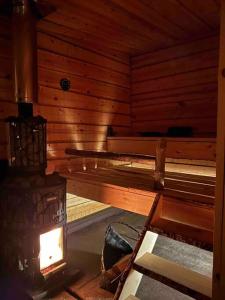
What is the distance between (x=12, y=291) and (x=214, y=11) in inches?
144

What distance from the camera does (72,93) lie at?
3.37 metres

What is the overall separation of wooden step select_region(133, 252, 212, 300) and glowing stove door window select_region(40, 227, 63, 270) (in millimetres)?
1001

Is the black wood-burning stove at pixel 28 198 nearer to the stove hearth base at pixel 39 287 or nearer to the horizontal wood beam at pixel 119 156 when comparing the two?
the stove hearth base at pixel 39 287

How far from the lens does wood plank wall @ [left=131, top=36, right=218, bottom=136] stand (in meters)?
3.50

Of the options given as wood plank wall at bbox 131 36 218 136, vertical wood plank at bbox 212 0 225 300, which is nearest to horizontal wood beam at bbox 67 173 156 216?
vertical wood plank at bbox 212 0 225 300

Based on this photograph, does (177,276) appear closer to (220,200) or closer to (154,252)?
(220,200)

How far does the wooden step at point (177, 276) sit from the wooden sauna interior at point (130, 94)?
0.24m

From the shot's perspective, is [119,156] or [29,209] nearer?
[29,209]

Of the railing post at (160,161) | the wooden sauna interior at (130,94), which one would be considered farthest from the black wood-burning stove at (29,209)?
the railing post at (160,161)

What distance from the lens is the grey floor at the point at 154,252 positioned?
87.3 inches

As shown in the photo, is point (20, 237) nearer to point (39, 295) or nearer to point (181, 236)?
point (39, 295)

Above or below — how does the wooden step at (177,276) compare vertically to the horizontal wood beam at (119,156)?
below

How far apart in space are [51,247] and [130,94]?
305cm

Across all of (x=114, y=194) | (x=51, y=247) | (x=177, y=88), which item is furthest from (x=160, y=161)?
(x=177, y=88)
